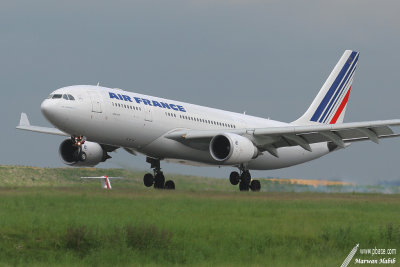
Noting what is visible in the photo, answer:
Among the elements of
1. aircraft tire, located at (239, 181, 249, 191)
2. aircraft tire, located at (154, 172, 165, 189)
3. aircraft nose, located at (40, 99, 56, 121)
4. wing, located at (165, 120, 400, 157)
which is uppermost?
aircraft nose, located at (40, 99, 56, 121)

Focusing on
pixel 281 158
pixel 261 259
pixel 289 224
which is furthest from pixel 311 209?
pixel 281 158

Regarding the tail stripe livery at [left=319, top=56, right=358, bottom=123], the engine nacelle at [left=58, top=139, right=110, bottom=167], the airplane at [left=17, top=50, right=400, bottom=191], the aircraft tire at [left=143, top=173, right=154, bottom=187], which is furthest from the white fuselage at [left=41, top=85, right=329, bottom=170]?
the tail stripe livery at [left=319, top=56, right=358, bottom=123]

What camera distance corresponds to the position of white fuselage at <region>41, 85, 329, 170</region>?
113 feet

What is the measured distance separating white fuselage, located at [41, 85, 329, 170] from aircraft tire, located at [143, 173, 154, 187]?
2430 millimetres

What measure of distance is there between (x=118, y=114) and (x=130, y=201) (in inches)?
387

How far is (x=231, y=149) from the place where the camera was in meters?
37.0

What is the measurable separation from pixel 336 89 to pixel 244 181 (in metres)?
15.0

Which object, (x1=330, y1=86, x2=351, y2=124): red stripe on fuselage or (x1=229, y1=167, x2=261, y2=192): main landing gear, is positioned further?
(x1=330, y1=86, x2=351, y2=124): red stripe on fuselage

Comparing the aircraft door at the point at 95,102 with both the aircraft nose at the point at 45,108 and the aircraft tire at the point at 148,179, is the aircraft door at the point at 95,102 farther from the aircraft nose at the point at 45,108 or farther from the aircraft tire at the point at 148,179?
the aircraft tire at the point at 148,179

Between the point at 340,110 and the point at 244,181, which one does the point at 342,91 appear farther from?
the point at 244,181

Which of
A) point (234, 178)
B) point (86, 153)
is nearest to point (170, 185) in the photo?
point (234, 178)

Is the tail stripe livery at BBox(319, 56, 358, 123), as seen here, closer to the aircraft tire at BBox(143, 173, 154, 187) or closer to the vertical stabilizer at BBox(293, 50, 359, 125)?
the vertical stabilizer at BBox(293, 50, 359, 125)

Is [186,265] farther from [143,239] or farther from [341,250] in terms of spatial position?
[341,250]

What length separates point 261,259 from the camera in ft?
57.3
